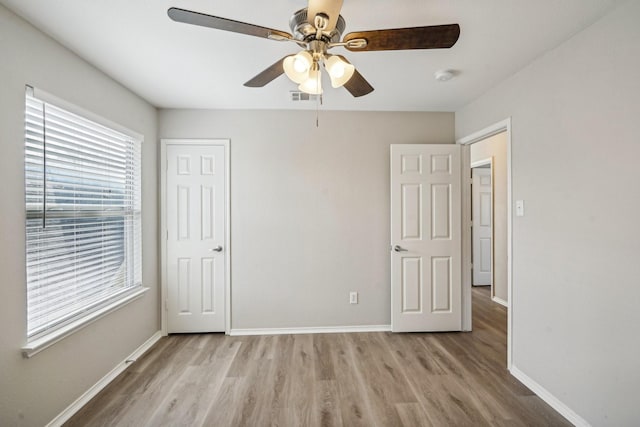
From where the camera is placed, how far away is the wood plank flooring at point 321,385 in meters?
1.79

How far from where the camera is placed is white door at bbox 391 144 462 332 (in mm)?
2967

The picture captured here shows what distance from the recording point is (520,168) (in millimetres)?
2154

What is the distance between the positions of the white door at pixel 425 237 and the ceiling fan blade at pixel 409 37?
5.77 ft

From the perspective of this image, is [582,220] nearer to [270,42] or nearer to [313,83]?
[313,83]

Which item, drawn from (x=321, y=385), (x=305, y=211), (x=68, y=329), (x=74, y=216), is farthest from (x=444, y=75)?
(x=68, y=329)

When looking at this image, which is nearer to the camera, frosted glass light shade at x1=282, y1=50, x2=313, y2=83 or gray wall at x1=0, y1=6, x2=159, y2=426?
frosted glass light shade at x1=282, y1=50, x2=313, y2=83

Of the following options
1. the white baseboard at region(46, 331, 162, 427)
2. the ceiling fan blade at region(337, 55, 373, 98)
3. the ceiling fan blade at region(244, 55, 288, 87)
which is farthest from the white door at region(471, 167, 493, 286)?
the white baseboard at region(46, 331, 162, 427)

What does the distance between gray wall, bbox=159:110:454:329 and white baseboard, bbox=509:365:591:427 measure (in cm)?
122

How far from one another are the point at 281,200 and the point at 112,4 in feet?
6.44

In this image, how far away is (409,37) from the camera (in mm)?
1185

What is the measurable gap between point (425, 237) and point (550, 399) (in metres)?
1.56

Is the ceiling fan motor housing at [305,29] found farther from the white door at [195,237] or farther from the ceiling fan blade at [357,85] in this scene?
the white door at [195,237]

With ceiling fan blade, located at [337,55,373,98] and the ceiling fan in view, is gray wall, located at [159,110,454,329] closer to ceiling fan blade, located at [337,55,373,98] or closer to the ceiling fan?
ceiling fan blade, located at [337,55,373,98]

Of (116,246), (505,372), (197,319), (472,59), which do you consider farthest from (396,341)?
(116,246)
